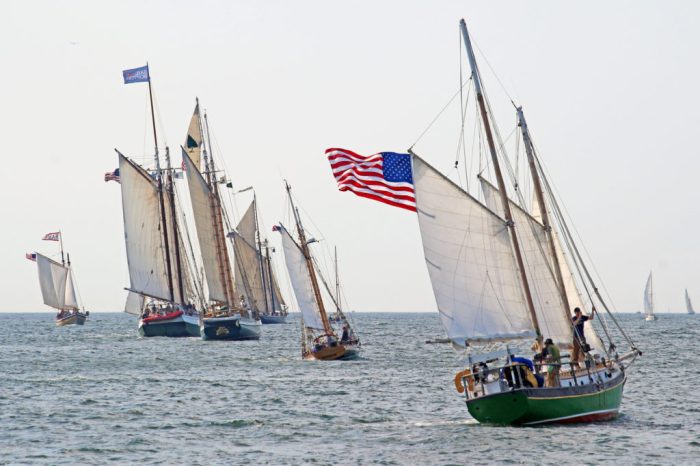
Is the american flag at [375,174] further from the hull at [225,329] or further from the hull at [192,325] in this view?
the hull at [192,325]

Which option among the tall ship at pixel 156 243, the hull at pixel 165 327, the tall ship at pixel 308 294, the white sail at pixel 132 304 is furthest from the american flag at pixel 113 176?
the white sail at pixel 132 304

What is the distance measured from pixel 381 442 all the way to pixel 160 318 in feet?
297

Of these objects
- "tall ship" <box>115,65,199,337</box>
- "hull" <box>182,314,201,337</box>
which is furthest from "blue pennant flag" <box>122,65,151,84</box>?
"hull" <box>182,314,201,337</box>

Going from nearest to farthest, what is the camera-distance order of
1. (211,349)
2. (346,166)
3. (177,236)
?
(346,166) → (211,349) → (177,236)

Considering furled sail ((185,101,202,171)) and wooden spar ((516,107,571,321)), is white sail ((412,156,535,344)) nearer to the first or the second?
wooden spar ((516,107,571,321))

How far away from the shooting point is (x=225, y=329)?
4596 inches

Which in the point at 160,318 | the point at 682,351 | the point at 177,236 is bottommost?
the point at 682,351

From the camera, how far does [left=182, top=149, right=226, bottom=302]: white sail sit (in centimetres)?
11725

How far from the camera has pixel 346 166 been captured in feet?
149

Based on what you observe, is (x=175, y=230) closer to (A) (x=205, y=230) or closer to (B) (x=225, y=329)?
(A) (x=205, y=230)

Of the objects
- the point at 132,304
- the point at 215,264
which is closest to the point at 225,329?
the point at 215,264

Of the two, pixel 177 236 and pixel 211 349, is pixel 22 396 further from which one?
pixel 177 236

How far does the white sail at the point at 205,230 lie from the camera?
117 metres

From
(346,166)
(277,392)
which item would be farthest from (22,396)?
(346,166)
